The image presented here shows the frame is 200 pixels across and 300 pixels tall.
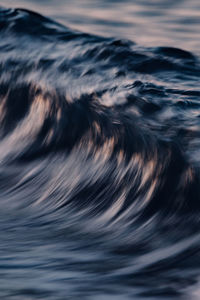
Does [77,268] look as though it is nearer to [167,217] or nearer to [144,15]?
[167,217]

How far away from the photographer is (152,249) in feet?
6.35

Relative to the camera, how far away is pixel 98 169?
8.97 ft

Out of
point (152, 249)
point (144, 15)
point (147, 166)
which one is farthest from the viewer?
point (144, 15)

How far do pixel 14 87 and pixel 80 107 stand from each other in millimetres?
798

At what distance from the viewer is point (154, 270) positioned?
1.71 m

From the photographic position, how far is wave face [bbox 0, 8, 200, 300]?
1.72 meters

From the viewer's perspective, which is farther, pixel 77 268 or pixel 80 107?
pixel 80 107

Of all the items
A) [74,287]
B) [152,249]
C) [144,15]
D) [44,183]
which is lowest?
[74,287]

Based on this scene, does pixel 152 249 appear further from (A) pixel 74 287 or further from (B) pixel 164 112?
(B) pixel 164 112

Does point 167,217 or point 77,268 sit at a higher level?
point 167,217

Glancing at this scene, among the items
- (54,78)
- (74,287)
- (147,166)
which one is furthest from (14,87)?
(74,287)

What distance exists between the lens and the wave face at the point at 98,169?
1716 mm

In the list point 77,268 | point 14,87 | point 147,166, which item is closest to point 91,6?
point 14,87

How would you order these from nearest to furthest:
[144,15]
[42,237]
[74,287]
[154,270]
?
[74,287] < [154,270] < [42,237] < [144,15]
